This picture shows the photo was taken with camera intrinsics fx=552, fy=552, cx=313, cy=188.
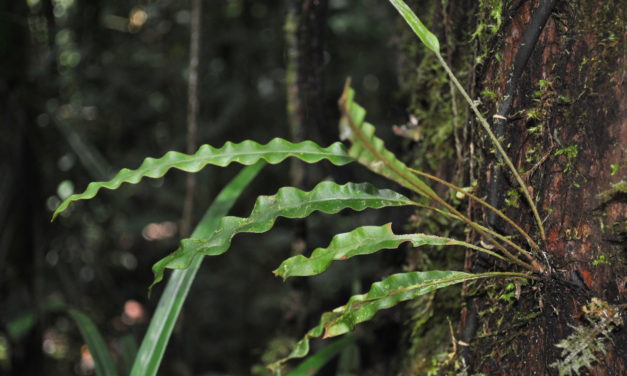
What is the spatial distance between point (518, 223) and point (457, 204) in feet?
0.71

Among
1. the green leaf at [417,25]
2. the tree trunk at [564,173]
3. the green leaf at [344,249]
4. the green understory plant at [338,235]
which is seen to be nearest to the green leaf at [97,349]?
the green understory plant at [338,235]

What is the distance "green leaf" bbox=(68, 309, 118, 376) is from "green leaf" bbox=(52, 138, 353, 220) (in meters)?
0.57

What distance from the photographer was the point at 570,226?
2.07 ft

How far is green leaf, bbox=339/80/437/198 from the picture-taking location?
1.44 ft

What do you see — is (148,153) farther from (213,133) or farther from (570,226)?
(570,226)

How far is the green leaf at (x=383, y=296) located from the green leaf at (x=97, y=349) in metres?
0.65

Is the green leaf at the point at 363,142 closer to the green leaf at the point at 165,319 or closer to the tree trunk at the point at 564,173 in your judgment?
the tree trunk at the point at 564,173

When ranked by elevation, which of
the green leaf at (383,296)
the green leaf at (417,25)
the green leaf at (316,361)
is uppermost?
the green leaf at (417,25)

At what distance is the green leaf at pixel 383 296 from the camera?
63 cm

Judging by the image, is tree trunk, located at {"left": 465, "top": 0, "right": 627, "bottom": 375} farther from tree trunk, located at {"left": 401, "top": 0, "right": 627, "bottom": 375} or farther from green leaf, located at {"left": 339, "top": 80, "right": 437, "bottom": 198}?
green leaf, located at {"left": 339, "top": 80, "right": 437, "bottom": 198}

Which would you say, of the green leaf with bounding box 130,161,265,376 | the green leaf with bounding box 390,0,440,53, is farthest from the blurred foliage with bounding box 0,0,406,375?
the green leaf with bounding box 390,0,440,53

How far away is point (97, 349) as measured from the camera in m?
1.14

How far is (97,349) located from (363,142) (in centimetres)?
91

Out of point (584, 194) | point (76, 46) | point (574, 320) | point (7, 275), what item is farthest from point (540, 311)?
point (76, 46)
